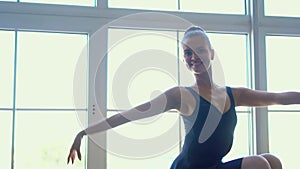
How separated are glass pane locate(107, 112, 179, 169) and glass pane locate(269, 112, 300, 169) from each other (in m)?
0.50

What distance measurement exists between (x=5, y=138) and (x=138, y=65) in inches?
25.5

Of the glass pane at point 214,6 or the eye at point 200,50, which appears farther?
the glass pane at point 214,6

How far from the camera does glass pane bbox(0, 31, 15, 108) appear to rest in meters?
1.90

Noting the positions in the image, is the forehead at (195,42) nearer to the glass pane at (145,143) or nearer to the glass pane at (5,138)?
the glass pane at (145,143)

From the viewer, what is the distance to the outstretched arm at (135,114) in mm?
1354

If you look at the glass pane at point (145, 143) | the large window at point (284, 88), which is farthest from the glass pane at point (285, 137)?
the glass pane at point (145, 143)

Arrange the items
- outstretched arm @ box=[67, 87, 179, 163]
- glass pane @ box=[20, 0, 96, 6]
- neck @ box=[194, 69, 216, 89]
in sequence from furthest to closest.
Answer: glass pane @ box=[20, 0, 96, 6] < neck @ box=[194, 69, 216, 89] < outstretched arm @ box=[67, 87, 179, 163]

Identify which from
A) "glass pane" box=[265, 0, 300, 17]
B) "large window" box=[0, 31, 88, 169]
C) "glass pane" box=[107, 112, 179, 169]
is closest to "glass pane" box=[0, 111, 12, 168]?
"large window" box=[0, 31, 88, 169]

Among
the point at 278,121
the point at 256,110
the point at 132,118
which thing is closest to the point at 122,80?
the point at 132,118

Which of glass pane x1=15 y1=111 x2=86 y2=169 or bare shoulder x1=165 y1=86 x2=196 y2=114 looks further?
glass pane x1=15 y1=111 x2=86 y2=169

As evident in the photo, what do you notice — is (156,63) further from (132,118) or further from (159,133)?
(132,118)

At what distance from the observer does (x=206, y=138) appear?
151 centimetres

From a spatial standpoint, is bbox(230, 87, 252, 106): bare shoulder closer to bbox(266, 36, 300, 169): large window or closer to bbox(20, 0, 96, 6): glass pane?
bbox(266, 36, 300, 169): large window

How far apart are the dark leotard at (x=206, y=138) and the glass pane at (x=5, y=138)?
765mm
